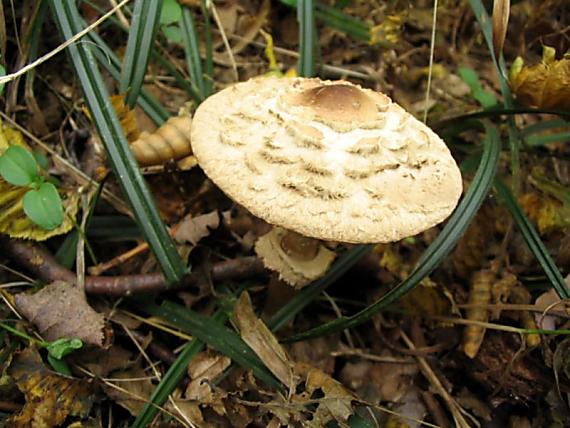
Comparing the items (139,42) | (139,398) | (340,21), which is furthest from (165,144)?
(340,21)

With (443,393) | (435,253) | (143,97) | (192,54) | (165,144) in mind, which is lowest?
(443,393)

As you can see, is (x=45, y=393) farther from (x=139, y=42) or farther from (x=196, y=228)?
(x=139, y=42)

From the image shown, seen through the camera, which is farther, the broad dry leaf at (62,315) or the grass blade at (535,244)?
the grass blade at (535,244)

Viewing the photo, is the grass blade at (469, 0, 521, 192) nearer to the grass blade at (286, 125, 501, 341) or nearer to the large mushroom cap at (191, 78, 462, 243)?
the grass blade at (286, 125, 501, 341)

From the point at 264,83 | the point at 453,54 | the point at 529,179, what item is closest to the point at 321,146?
the point at 264,83

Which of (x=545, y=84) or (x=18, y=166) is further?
(x=545, y=84)

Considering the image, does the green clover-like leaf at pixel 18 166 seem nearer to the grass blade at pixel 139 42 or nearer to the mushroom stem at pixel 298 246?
the grass blade at pixel 139 42

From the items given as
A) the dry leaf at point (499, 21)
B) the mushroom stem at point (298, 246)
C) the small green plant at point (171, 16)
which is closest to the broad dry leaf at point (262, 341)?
the mushroom stem at point (298, 246)
